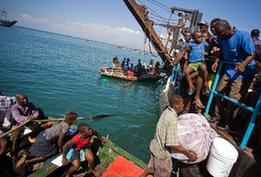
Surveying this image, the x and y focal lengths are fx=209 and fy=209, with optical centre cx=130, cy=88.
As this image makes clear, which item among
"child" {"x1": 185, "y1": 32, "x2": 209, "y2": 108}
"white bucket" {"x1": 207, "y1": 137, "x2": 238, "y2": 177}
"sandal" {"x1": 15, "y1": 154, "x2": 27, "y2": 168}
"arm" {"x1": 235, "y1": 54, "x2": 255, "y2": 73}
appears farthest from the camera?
"child" {"x1": 185, "y1": 32, "x2": 209, "y2": 108}

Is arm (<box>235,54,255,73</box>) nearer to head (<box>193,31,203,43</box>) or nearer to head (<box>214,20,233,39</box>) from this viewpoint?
head (<box>214,20,233,39</box>)

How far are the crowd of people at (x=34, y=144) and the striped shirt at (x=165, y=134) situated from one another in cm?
197

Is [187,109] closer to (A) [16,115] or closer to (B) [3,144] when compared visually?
(B) [3,144]

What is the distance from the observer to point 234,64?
4137 mm

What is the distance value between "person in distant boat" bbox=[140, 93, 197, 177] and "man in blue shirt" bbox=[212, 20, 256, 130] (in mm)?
1286

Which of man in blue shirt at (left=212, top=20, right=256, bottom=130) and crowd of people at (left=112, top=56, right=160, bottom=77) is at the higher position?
man in blue shirt at (left=212, top=20, right=256, bottom=130)

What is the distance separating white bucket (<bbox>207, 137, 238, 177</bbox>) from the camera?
10.3 ft

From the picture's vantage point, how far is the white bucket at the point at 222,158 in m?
3.13

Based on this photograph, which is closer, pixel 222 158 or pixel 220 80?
pixel 222 158

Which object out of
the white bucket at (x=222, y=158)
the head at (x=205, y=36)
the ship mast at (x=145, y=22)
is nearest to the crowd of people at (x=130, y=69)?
the ship mast at (x=145, y=22)

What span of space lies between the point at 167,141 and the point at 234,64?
2.15 m

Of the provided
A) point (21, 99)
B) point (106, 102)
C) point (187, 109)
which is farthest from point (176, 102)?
point (106, 102)

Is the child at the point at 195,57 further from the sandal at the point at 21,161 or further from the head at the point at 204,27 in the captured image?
the sandal at the point at 21,161

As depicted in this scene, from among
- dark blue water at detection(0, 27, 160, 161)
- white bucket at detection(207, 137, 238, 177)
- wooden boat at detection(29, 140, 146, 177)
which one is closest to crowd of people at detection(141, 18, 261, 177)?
white bucket at detection(207, 137, 238, 177)
